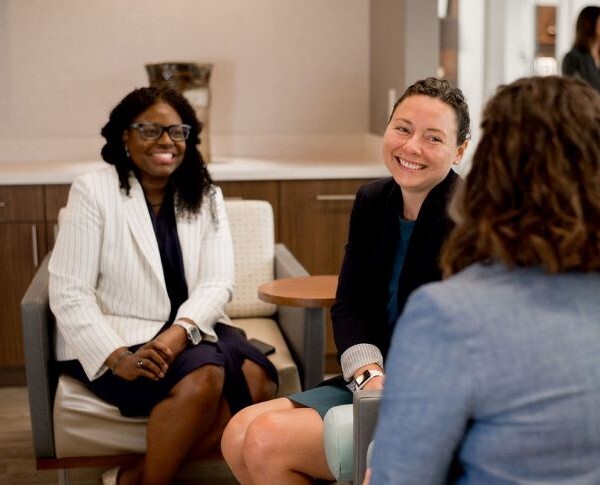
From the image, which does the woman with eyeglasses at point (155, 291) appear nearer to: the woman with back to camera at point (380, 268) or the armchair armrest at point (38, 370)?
the armchair armrest at point (38, 370)

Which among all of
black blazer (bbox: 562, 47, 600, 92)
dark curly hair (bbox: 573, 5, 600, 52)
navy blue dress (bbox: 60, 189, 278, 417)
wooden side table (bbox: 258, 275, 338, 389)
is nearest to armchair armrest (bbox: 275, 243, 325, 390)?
wooden side table (bbox: 258, 275, 338, 389)

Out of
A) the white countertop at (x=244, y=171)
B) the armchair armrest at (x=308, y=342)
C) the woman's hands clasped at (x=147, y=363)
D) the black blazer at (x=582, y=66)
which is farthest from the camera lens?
the black blazer at (x=582, y=66)

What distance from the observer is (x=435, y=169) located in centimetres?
210

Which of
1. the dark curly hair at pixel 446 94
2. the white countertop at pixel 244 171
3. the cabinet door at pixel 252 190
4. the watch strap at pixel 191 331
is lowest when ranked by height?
the watch strap at pixel 191 331

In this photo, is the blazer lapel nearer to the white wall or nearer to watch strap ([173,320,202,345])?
watch strap ([173,320,202,345])

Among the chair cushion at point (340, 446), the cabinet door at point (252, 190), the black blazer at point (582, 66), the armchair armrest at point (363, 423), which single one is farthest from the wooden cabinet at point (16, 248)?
the black blazer at point (582, 66)

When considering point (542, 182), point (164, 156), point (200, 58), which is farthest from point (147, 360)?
point (200, 58)

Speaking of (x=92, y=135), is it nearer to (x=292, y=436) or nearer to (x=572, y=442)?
(x=292, y=436)

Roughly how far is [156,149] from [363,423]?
4.28 ft

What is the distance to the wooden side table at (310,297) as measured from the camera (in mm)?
2604

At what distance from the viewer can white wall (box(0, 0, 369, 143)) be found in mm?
4445

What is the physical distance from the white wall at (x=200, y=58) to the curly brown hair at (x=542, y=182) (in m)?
3.48

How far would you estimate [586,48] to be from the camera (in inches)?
186

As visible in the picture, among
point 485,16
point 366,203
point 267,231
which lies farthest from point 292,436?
point 485,16
